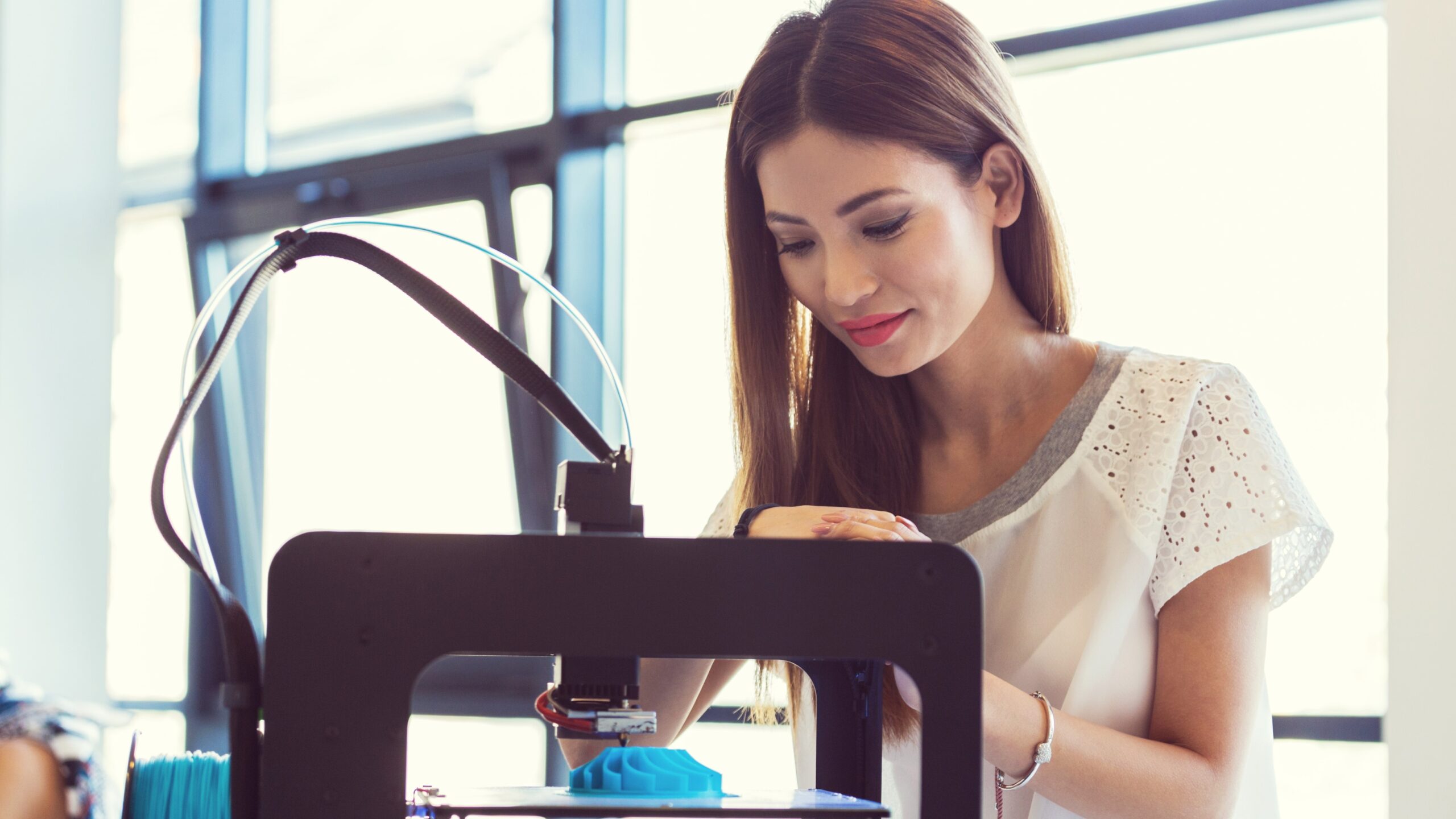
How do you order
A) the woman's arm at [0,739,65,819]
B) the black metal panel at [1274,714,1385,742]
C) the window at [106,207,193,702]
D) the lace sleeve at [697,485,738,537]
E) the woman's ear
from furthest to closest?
the window at [106,207,193,702], the black metal panel at [1274,714,1385,742], the lace sleeve at [697,485,738,537], the woman's ear, the woman's arm at [0,739,65,819]

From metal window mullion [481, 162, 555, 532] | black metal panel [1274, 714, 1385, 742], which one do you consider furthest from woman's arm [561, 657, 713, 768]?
metal window mullion [481, 162, 555, 532]

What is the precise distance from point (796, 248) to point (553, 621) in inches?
26.8

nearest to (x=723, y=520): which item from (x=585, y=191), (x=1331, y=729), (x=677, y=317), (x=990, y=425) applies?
(x=990, y=425)

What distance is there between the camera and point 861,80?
1024 millimetres

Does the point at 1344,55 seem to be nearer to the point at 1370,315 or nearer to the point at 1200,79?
the point at 1200,79

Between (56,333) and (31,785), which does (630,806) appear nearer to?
(31,785)

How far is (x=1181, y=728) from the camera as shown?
37.4 inches

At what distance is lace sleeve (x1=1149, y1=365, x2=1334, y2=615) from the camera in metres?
0.99

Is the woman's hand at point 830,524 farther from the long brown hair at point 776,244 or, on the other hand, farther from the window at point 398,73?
the window at point 398,73

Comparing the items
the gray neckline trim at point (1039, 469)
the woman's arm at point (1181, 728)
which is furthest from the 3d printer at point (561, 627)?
the gray neckline trim at point (1039, 469)

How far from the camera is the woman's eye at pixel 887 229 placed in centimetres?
101

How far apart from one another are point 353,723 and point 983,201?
822mm

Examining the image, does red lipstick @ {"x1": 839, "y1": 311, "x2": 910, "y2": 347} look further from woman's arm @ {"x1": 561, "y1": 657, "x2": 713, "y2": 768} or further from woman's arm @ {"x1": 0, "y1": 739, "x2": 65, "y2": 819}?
woman's arm @ {"x1": 0, "y1": 739, "x2": 65, "y2": 819}

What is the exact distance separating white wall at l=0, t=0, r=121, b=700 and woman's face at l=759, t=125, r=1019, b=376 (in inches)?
119
